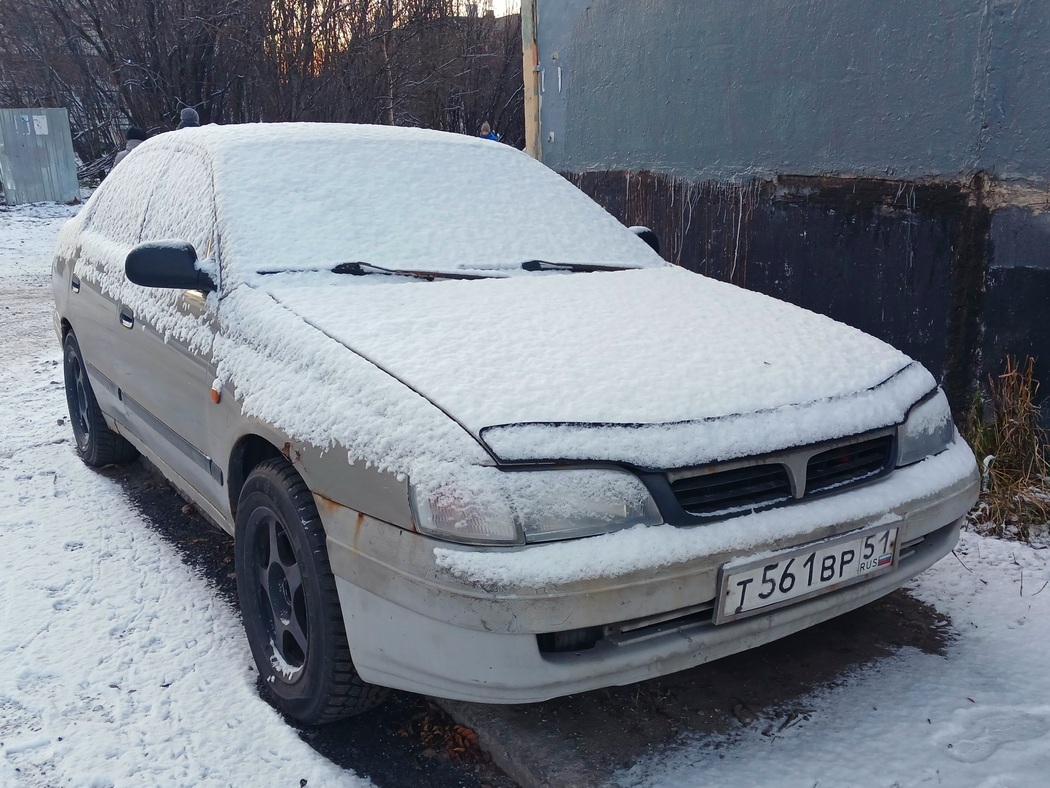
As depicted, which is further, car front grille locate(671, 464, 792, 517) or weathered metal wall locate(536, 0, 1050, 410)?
weathered metal wall locate(536, 0, 1050, 410)

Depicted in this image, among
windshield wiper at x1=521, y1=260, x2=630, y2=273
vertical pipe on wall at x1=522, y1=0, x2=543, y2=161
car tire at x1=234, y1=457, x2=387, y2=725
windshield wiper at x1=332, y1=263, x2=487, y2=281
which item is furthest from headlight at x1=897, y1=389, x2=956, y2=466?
vertical pipe on wall at x1=522, y1=0, x2=543, y2=161

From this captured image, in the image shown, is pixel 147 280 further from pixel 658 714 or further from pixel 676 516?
pixel 658 714

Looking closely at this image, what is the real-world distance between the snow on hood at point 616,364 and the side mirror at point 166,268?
0.31 m

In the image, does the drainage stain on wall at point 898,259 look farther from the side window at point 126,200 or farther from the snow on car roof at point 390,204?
the side window at point 126,200

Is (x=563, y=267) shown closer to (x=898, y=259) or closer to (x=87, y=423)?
(x=898, y=259)

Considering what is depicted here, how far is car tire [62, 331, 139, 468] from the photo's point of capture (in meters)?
4.25

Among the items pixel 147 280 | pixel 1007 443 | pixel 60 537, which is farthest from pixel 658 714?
pixel 60 537

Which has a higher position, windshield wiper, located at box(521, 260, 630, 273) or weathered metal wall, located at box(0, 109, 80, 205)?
weathered metal wall, located at box(0, 109, 80, 205)

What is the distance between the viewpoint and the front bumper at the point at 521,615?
187cm

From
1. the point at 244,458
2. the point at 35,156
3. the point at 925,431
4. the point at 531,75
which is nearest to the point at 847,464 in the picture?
the point at 925,431

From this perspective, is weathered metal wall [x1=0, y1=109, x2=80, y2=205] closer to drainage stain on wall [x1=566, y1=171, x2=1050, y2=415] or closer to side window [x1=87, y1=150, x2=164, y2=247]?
side window [x1=87, y1=150, x2=164, y2=247]

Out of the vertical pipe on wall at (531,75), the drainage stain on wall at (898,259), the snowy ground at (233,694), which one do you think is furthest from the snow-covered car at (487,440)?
the vertical pipe on wall at (531,75)

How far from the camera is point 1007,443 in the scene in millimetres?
3732

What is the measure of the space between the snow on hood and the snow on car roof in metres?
0.20
